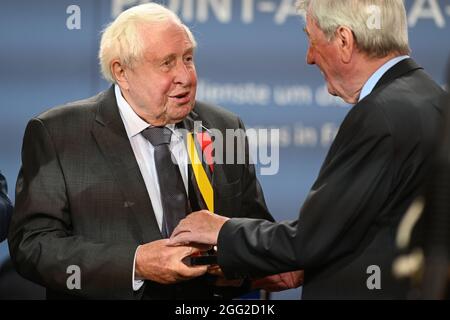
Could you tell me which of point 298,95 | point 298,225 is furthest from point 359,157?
point 298,95

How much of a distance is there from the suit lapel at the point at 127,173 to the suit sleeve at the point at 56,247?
0.11 meters

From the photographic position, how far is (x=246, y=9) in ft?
11.3

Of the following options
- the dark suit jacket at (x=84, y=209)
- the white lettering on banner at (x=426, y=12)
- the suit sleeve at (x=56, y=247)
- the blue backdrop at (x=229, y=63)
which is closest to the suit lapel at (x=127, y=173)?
the dark suit jacket at (x=84, y=209)

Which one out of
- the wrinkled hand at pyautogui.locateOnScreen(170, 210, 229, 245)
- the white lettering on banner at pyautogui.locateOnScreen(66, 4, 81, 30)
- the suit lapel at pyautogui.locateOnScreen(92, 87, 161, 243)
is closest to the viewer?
the wrinkled hand at pyautogui.locateOnScreen(170, 210, 229, 245)

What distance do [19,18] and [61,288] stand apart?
5.00 feet

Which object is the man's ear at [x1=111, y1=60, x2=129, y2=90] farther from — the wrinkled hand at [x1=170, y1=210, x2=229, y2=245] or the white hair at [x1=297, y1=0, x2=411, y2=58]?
the white hair at [x1=297, y1=0, x2=411, y2=58]

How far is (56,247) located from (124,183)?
0.97 feet

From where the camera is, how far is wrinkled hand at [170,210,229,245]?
7.48ft

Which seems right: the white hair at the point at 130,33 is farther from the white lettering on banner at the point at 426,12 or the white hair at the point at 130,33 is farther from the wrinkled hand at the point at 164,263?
the white lettering on banner at the point at 426,12

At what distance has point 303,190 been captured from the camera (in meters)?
3.47

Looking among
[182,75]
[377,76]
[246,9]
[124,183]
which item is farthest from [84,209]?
[246,9]

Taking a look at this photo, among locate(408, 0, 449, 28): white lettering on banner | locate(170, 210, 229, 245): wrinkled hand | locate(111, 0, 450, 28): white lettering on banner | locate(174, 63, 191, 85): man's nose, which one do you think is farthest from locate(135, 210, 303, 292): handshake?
locate(408, 0, 449, 28): white lettering on banner

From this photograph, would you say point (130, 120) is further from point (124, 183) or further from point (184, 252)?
point (184, 252)

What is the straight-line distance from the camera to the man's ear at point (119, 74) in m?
2.61
